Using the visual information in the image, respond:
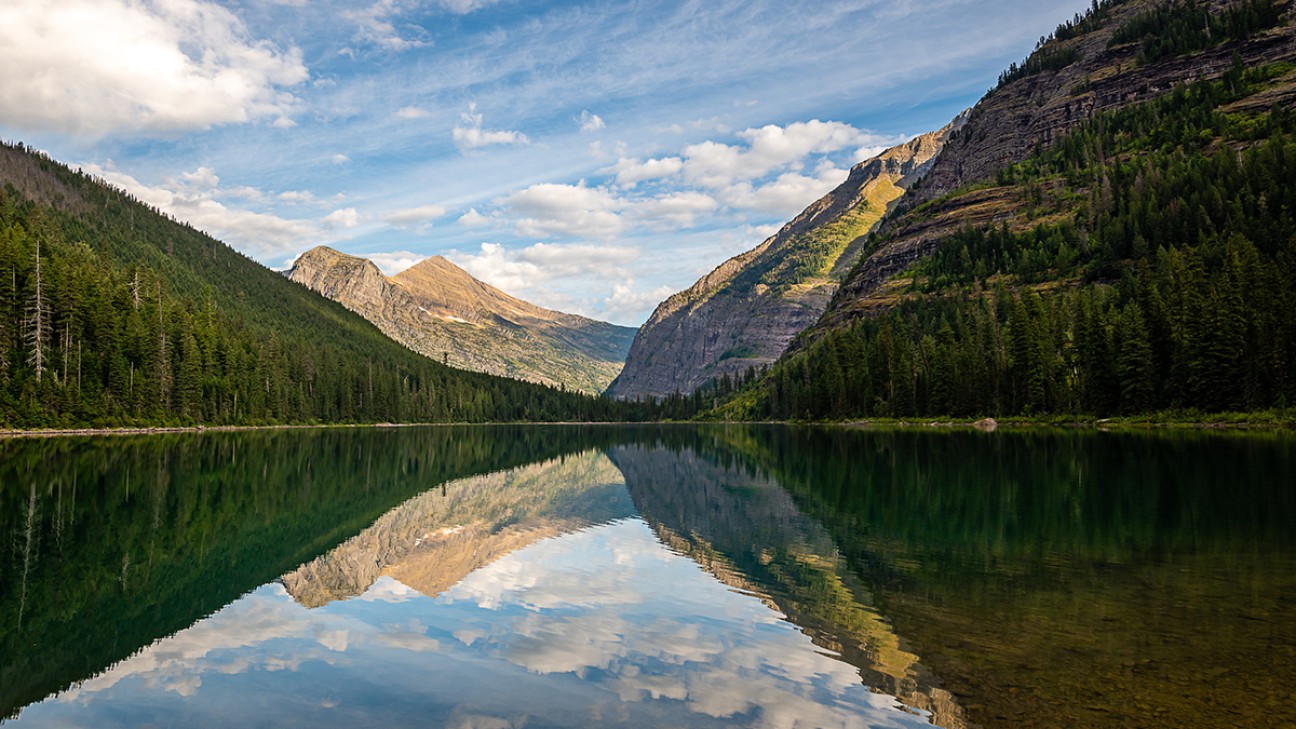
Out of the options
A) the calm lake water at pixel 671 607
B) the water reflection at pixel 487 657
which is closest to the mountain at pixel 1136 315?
the calm lake water at pixel 671 607

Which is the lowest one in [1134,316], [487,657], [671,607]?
[671,607]

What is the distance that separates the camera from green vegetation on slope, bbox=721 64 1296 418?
84.7 metres

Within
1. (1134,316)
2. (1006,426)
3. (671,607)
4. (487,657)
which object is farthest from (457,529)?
(1006,426)

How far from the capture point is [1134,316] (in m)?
96.1

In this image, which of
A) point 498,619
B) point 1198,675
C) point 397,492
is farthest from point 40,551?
point 1198,675

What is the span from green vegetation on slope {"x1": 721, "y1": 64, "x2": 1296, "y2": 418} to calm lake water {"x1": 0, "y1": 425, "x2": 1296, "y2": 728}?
49.1 m

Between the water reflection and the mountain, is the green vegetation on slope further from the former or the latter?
the water reflection

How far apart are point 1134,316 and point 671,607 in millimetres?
98876

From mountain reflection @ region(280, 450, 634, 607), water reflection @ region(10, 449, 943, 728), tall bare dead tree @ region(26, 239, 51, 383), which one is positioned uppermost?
tall bare dead tree @ region(26, 239, 51, 383)

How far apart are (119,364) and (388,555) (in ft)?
388

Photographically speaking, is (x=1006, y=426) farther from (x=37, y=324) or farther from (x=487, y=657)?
(x=37, y=324)

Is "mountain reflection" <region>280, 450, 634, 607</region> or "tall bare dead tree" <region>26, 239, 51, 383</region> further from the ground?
"tall bare dead tree" <region>26, 239, 51, 383</region>

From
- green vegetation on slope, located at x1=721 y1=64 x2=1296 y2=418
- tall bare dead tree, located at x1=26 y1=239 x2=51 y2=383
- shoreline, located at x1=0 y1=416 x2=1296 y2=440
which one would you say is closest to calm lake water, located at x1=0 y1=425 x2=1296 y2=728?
shoreline, located at x1=0 y1=416 x2=1296 y2=440

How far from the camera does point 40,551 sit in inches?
1003
